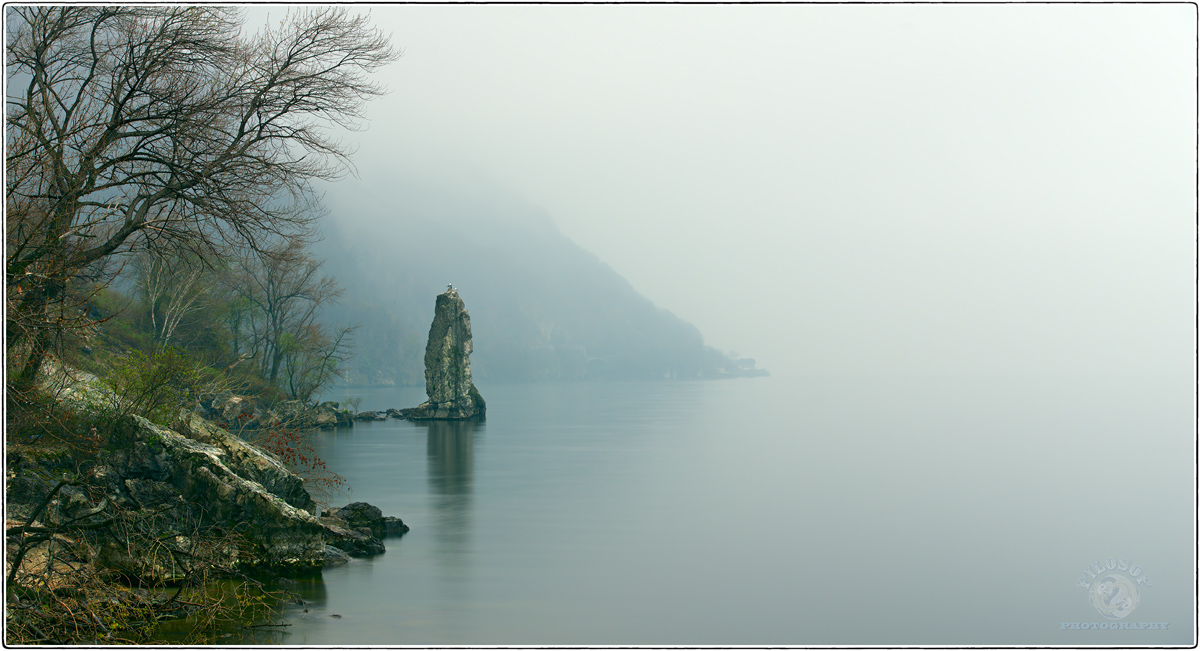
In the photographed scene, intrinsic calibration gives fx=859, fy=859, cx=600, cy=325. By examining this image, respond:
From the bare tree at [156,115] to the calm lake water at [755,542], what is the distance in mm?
5622

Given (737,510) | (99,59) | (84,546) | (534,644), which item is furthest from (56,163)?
(737,510)

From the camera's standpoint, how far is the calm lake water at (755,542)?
1077 centimetres

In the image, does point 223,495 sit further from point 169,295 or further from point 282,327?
point 282,327

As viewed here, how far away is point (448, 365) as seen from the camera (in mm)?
46750

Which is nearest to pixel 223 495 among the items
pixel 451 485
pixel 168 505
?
pixel 168 505

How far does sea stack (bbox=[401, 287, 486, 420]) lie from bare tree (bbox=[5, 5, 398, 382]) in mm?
32698

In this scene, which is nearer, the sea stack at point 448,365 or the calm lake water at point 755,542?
the calm lake water at point 755,542

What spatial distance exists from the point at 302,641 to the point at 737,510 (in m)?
12.0

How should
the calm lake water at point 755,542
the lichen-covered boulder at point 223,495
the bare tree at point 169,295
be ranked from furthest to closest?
the bare tree at point 169,295, the lichen-covered boulder at point 223,495, the calm lake water at point 755,542

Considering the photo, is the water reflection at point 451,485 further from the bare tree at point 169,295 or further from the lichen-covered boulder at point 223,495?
the bare tree at point 169,295

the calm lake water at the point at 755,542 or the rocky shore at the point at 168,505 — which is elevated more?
the rocky shore at the point at 168,505

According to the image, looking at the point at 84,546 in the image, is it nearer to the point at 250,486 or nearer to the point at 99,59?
the point at 250,486

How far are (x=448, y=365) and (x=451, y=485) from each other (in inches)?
1000

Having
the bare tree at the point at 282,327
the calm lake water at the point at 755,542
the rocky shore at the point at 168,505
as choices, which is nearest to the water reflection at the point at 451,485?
the calm lake water at the point at 755,542
